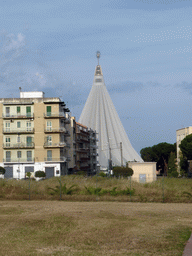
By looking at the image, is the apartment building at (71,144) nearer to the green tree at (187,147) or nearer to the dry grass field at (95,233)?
the green tree at (187,147)

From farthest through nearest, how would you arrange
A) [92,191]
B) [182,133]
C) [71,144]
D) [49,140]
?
[182,133]
[71,144]
[49,140]
[92,191]

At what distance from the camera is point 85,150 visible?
338ft

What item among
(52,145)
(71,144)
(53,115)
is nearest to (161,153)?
(71,144)

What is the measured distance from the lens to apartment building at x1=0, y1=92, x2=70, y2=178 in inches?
2808

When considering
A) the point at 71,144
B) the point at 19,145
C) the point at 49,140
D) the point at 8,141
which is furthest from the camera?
the point at 71,144

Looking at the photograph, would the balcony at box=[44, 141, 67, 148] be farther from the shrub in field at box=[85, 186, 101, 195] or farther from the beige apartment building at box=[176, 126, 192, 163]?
the beige apartment building at box=[176, 126, 192, 163]

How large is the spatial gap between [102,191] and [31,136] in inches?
1618

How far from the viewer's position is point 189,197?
31.7m

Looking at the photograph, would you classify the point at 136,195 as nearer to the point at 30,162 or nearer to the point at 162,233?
the point at 162,233

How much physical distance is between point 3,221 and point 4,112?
54423 mm

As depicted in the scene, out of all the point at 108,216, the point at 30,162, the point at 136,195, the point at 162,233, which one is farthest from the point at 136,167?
the point at 162,233

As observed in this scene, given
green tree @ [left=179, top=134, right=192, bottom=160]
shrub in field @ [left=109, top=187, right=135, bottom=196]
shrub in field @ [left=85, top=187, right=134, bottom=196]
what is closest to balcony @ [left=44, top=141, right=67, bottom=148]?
green tree @ [left=179, top=134, right=192, bottom=160]

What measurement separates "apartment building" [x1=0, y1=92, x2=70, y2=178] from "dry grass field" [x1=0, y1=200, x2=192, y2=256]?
1884 inches

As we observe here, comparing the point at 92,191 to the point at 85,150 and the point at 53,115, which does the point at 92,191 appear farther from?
the point at 85,150
